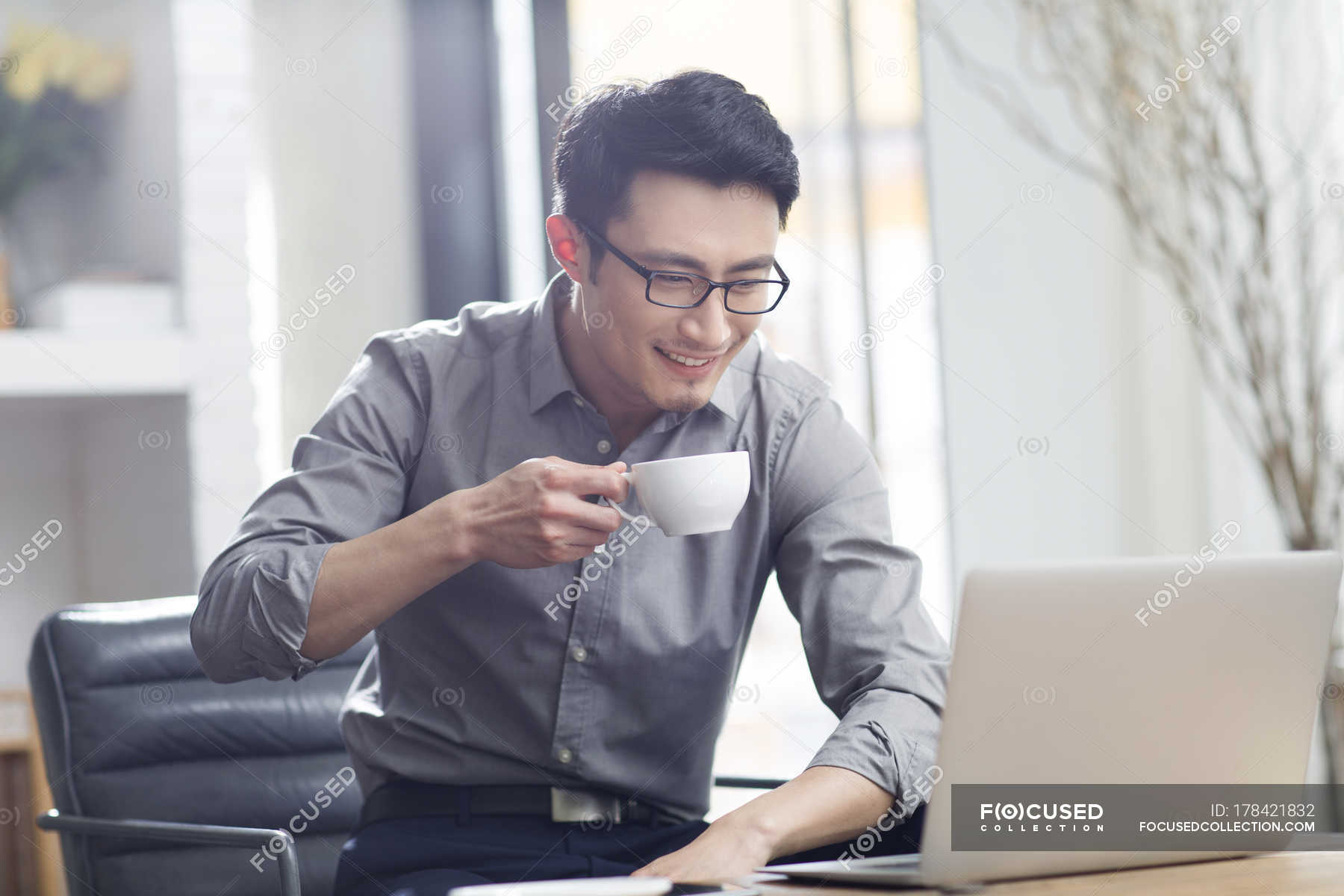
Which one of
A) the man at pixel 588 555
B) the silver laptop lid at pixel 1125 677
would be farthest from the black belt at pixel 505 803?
the silver laptop lid at pixel 1125 677

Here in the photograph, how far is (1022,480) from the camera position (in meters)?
3.45

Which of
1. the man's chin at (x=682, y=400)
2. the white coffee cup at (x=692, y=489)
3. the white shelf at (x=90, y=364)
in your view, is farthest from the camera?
the white shelf at (x=90, y=364)

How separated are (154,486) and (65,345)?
0.37 meters

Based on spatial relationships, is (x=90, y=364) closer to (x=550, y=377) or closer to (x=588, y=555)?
(x=550, y=377)

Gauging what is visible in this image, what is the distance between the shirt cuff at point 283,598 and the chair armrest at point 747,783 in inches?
23.8

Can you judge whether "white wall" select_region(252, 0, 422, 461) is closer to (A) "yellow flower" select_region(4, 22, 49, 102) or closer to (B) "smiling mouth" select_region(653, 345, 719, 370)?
(A) "yellow flower" select_region(4, 22, 49, 102)

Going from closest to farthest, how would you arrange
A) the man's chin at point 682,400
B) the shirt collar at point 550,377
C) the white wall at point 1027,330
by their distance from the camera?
the man's chin at point 682,400 < the shirt collar at point 550,377 < the white wall at point 1027,330

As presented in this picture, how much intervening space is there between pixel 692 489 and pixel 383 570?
0.34 meters

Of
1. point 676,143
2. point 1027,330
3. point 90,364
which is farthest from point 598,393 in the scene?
point 1027,330

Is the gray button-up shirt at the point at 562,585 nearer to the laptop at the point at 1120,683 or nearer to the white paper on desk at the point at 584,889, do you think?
the laptop at the point at 1120,683

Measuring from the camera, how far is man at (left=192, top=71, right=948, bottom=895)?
1.41 meters

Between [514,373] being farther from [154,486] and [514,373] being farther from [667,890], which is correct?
[154,486]

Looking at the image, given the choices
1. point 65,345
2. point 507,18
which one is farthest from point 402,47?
point 65,345

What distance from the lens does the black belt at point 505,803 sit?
1503mm
